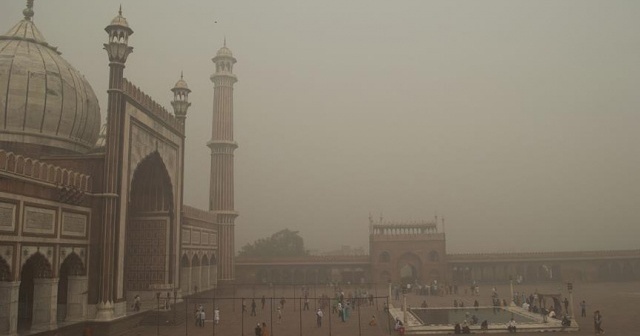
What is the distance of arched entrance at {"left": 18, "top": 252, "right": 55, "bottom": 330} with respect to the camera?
16.6m

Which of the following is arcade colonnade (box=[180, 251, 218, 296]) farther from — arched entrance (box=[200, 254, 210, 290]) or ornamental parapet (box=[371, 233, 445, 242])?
ornamental parapet (box=[371, 233, 445, 242])

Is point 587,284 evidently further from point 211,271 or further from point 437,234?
point 211,271

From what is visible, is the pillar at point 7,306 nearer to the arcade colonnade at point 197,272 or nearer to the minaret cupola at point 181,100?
the arcade colonnade at point 197,272

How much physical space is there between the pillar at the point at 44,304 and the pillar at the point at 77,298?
4.05 ft

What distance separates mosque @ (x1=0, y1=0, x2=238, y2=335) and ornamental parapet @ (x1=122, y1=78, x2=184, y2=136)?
51mm

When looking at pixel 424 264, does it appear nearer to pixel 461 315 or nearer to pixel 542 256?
pixel 542 256

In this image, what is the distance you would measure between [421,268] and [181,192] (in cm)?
2449

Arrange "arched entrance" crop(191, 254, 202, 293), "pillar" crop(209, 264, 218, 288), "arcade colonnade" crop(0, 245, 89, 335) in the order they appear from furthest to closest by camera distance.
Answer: "pillar" crop(209, 264, 218, 288) < "arched entrance" crop(191, 254, 202, 293) < "arcade colonnade" crop(0, 245, 89, 335)

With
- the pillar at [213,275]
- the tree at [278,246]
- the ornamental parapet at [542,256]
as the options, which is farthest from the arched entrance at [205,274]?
the tree at [278,246]

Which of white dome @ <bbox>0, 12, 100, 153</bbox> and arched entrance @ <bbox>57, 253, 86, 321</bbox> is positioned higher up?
white dome @ <bbox>0, 12, 100, 153</bbox>

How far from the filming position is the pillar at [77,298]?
59.5ft

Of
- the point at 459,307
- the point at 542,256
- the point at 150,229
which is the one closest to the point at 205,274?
the point at 150,229

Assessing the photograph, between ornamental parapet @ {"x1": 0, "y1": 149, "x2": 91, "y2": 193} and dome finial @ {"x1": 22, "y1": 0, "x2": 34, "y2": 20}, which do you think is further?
dome finial @ {"x1": 22, "y1": 0, "x2": 34, "y2": 20}

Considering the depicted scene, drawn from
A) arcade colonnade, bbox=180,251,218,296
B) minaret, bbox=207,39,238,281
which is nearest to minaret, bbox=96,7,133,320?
arcade colonnade, bbox=180,251,218,296
